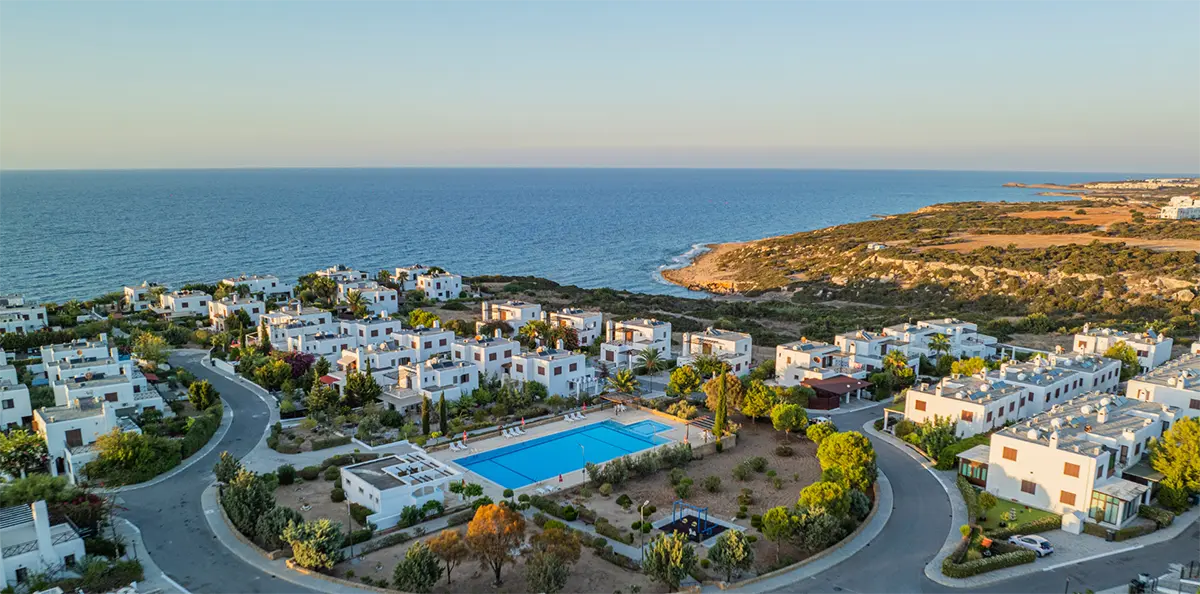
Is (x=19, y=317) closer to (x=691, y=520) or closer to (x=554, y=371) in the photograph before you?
(x=554, y=371)

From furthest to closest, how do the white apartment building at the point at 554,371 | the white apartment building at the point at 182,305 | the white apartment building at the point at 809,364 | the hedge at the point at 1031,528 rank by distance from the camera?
1. the white apartment building at the point at 182,305
2. the white apartment building at the point at 809,364
3. the white apartment building at the point at 554,371
4. the hedge at the point at 1031,528

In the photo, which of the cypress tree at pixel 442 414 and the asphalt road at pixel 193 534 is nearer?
the asphalt road at pixel 193 534

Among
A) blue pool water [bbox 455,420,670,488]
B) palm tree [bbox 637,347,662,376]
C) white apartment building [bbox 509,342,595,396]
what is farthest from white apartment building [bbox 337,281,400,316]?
blue pool water [bbox 455,420,670,488]

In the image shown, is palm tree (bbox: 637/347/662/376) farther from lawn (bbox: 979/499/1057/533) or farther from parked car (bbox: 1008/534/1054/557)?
parked car (bbox: 1008/534/1054/557)

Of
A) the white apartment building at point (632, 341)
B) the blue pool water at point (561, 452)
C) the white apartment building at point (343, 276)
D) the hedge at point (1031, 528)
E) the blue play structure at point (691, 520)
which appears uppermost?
the white apartment building at point (343, 276)

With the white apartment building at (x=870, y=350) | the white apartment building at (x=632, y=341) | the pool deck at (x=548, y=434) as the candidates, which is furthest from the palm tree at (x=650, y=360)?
the white apartment building at (x=870, y=350)

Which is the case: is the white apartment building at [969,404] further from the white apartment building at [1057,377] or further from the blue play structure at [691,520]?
the blue play structure at [691,520]

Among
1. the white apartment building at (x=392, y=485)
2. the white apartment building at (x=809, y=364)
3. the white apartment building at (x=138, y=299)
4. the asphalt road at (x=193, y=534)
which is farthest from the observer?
the white apartment building at (x=138, y=299)
